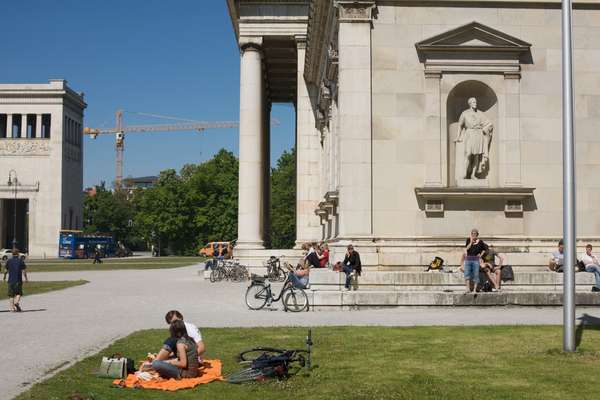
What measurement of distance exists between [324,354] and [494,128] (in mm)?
13681

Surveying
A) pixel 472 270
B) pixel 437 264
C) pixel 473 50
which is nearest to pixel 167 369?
pixel 472 270

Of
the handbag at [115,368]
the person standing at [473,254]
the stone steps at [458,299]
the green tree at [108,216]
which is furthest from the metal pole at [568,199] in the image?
the green tree at [108,216]

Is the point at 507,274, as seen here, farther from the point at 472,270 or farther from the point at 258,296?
the point at 258,296

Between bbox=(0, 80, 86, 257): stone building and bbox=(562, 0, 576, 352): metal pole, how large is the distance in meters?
127

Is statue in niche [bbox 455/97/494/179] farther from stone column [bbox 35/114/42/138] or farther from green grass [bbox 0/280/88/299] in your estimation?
stone column [bbox 35/114/42/138]

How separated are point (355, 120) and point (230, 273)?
2028 centimetres

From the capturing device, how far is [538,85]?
2578cm

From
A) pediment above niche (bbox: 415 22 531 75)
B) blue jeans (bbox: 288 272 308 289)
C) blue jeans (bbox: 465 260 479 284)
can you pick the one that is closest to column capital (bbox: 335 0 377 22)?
pediment above niche (bbox: 415 22 531 75)

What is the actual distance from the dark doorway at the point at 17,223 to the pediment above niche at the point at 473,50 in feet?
403

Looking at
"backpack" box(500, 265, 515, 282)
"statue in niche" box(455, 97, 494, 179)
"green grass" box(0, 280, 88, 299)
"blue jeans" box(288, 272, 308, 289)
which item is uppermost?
"statue in niche" box(455, 97, 494, 179)

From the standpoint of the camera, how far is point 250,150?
47.4 metres

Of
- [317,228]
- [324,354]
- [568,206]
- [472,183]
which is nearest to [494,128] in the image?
[472,183]

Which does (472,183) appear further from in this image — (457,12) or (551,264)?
(457,12)

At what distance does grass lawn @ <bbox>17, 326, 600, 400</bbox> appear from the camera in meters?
11.3
